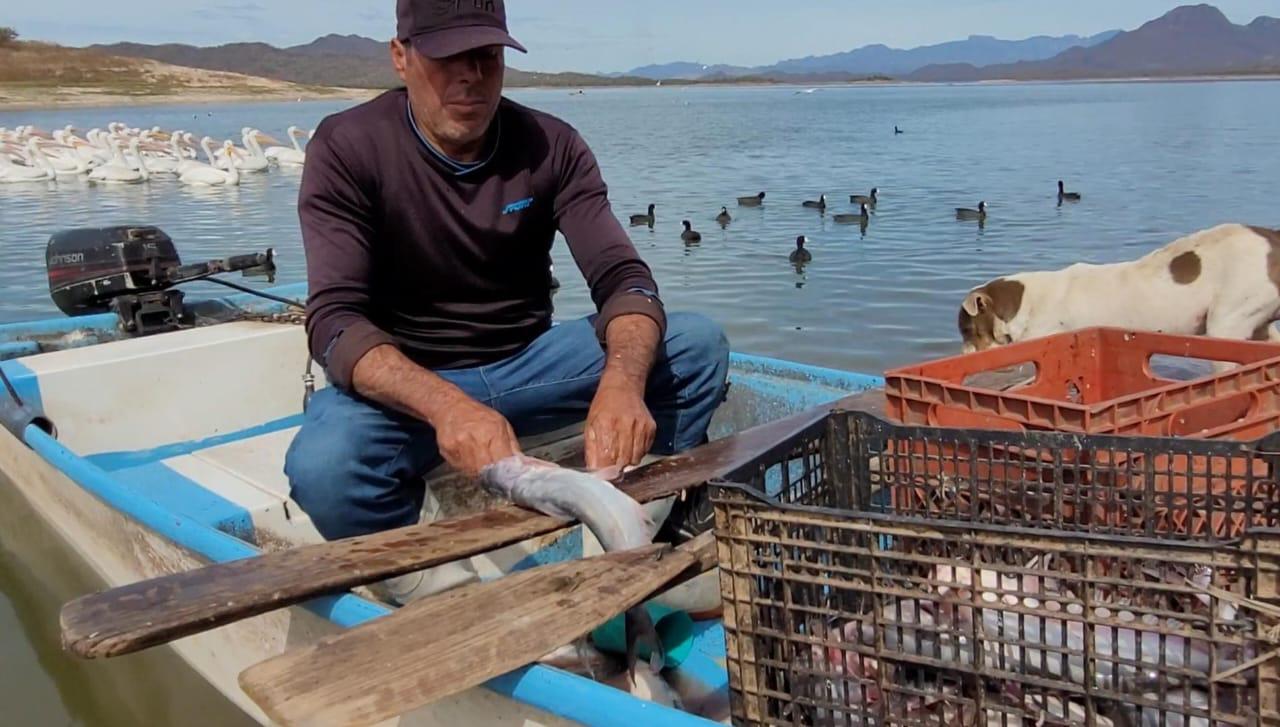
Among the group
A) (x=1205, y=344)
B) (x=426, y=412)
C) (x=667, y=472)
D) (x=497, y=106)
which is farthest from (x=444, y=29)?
(x=1205, y=344)

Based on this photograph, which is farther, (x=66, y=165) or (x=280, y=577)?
(x=66, y=165)

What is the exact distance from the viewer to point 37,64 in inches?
3804

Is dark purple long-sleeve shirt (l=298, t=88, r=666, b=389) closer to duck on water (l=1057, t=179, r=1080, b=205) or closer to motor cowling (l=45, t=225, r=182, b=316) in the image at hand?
motor cowling (l=45, t=225, r=182, b=316)

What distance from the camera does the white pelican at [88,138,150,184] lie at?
2883 centimetres

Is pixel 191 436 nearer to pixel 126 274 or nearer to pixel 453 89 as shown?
pixel 126 274

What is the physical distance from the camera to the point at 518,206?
3.70 metres

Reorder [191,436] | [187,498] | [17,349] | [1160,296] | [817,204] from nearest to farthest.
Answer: [187,498] < [191,436] < [17,349] < [1160,296] < [817,204]

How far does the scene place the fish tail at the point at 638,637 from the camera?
278 cm

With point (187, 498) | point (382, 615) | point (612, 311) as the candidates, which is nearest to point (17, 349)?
point (187, 498)

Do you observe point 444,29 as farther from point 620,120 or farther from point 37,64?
point 37,64

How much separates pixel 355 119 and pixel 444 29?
0.47 metres

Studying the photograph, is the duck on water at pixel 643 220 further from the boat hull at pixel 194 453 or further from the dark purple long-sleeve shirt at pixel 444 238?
the dark purple long-sleeve shirt at pixel 444 238

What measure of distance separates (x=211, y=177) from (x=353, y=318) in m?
26.7

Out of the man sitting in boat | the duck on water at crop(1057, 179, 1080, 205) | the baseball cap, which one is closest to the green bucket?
the man sitting in boat
